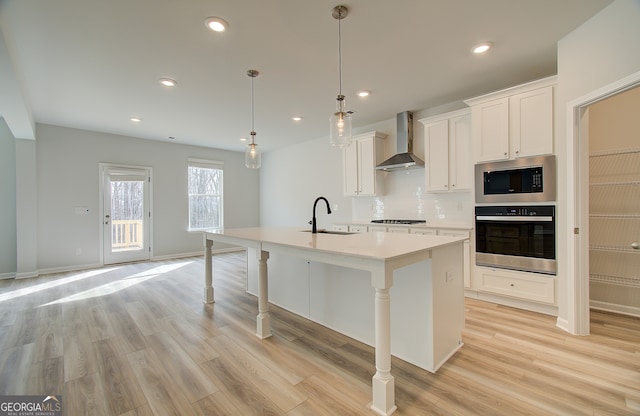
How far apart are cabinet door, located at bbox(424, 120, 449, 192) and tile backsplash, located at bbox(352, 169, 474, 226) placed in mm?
285

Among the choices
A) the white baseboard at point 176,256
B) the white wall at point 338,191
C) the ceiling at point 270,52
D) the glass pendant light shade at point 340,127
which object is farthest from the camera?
the white baseboard at point 176,256

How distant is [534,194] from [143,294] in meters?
4.85

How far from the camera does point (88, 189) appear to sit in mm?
5344

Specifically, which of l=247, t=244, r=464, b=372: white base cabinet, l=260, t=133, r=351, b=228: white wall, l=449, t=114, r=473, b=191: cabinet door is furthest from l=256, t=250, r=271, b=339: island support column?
l=260, t=133, r=351, b=228: white wall

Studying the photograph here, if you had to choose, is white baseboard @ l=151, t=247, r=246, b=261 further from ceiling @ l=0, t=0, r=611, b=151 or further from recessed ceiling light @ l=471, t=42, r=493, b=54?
recessed ceiling light @ l=471, t=42, r=493, b=54

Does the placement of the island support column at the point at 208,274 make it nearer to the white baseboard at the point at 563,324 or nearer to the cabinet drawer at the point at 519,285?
the cabinet drawer at the point at 519,285

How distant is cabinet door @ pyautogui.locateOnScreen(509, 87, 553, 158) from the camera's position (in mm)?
2859

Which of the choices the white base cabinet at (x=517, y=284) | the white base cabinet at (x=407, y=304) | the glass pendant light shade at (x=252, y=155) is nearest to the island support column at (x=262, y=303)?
the white base cabinet at (x=407, y=304)

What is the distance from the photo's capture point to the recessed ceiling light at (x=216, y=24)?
7.16 ft

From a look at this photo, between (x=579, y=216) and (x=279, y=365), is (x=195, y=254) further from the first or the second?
→ (x=579, y=216)

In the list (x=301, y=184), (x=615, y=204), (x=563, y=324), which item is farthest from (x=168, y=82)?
(x=615, y=204)

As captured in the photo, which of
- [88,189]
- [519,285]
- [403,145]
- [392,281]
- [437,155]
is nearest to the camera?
[392,281]

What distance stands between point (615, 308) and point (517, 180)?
64.1 inches

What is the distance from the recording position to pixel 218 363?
2.11 metres
